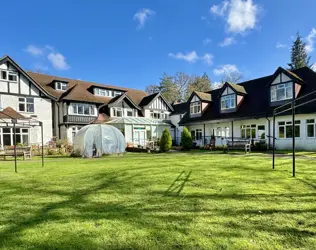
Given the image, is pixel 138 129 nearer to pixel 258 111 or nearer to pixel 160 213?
pixel 258 111

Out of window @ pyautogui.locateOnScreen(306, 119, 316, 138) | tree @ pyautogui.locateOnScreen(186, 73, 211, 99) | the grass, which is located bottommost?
the grass

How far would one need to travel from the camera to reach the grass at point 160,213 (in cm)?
289

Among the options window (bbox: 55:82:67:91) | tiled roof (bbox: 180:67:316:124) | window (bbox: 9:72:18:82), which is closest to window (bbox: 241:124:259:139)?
tiled roof (bbox: 180:67:316:124)

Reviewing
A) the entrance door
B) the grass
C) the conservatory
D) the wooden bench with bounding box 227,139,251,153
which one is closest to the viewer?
the grass

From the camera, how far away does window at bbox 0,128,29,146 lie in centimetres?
2022

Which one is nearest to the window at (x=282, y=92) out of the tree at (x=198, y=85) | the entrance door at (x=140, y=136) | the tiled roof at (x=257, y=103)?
the tiled roof at (x=257, y=103)

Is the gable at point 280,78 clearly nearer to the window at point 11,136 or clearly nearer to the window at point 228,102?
the window at point 228,102

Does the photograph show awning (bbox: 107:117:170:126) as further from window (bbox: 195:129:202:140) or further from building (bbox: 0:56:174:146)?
window (bbox: 195:129:202:140)

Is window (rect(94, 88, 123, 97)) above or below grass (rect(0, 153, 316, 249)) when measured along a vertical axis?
above

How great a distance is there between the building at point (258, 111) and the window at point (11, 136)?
17.8 metres

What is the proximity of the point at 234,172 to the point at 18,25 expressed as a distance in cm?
1915

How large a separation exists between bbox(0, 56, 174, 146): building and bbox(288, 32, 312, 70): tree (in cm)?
3246

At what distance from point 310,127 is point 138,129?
1731 cm

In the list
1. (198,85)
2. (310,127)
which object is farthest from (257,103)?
(198,85)
